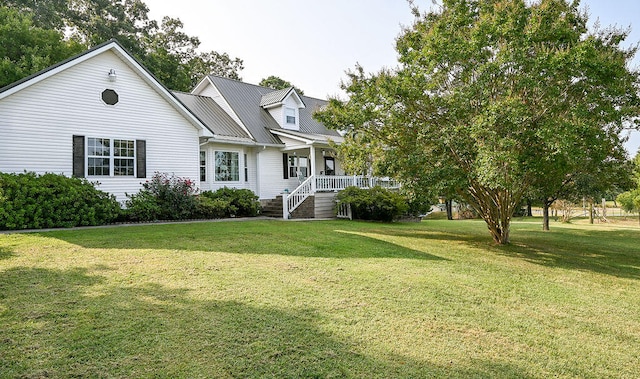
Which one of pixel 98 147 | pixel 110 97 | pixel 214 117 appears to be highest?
pixel 214 117

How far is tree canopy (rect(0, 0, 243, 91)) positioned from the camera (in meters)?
26.1

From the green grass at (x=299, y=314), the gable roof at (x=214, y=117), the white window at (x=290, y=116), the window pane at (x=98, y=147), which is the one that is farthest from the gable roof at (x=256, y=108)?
the green grass at (x=299, y=314)

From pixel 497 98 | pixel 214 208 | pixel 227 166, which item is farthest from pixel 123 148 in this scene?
pixel 497 98

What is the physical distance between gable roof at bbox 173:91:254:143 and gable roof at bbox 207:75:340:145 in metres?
0.58

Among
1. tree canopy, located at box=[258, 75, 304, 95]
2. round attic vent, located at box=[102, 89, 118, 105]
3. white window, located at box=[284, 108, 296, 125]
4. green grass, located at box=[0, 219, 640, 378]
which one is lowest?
green grass, located at box=[0, 219, 640, 378]

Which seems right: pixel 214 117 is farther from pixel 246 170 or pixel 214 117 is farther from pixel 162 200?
A: pixel 162 200

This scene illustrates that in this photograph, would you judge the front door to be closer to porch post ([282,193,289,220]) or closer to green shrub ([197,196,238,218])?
porch post ([282,193,289,220])

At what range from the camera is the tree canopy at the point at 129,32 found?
26125mm

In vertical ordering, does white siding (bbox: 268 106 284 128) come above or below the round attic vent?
above

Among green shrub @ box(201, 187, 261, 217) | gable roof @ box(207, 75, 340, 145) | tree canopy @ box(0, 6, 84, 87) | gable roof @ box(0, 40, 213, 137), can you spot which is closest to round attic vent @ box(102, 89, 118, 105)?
gable roof @ box(0, 40, 213, 137)

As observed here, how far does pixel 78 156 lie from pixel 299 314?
11881 millimetres

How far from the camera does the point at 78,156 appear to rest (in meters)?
13.0

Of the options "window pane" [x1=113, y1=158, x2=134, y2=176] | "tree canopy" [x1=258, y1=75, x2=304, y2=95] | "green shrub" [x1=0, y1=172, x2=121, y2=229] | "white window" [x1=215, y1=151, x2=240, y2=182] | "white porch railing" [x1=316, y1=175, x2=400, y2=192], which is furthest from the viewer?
"tree canopy" [x1=258, y1=75, x2=304, y2=95]

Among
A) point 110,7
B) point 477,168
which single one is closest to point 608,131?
point 477,168
